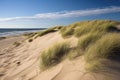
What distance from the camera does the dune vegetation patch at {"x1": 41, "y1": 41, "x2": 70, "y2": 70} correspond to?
4258mm

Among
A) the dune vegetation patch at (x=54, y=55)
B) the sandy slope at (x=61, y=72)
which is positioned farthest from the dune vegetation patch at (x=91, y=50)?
the sandy slope at (x=61, y=72)

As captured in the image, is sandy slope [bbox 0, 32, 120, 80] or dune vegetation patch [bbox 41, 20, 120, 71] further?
dune vegetation patch [bbox 41, 20, 120, 71]

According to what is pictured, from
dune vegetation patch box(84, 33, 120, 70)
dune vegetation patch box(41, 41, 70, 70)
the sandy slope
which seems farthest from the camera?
dune vegetation patch box(41, 41, 70, 70)

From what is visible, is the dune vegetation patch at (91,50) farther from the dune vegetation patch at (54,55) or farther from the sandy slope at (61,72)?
the sandy slope at (61,72)

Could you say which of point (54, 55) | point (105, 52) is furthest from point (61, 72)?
point (105, 52)

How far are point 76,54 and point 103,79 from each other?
1.18 meters

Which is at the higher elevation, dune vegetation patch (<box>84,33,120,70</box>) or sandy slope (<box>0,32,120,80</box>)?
dune vegetation patch (<box>84,33,120,70</box>)

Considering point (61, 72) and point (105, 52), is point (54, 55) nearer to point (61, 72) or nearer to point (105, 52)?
point (61, 72)

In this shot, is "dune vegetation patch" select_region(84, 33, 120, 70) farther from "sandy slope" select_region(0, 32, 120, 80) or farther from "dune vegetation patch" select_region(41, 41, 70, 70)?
"dune vegetation patch" select_region(41, 41, 70, 70)

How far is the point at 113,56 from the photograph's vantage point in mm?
3486

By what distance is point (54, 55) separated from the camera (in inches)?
170

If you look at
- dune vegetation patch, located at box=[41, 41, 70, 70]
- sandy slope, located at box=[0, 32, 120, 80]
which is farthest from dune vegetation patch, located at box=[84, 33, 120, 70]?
dune vegetation patch, located at box=[41, 41, 70, 70]

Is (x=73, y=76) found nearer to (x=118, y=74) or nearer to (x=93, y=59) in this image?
(x=93, y=59)

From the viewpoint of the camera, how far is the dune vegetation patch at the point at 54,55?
4.26 m
